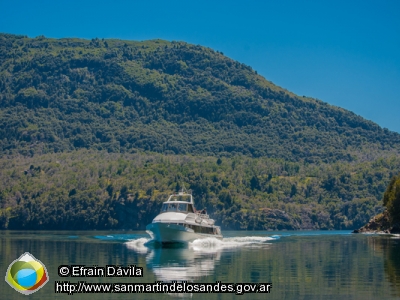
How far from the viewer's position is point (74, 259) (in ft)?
256

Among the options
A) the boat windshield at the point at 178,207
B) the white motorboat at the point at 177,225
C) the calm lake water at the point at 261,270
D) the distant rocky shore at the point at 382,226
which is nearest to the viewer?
the calm lake water at the point at 261,270

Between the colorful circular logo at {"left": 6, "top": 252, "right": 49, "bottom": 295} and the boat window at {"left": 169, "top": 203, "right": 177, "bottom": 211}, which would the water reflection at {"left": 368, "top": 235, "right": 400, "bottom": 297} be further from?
the boat window at {"left": 169, "top": 203, "right": 177, "bottom": 211}

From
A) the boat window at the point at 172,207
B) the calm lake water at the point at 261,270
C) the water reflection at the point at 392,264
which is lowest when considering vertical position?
the calm lake water at the point at 261,270

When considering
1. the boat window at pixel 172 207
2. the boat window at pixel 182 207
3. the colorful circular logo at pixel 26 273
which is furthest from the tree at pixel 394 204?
the colorful circular logo at pixel 26 273

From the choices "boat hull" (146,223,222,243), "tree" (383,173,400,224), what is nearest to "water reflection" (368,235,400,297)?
"boat hull" (146,223,222,243)

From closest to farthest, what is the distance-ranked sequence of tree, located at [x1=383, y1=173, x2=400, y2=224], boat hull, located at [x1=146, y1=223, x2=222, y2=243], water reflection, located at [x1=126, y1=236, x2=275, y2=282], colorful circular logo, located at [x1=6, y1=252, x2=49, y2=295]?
colorful circular logo, located at [x1=6, y1=252, x2=49, y2=295] → water reflection, located at [x1=126, y1=236, x2=275, y2=282] → boat hull, located at [x1=146, y1=223, x2=222, y2=243] → tree, located at [x1=383, y1=173, x2=400, y2=224]

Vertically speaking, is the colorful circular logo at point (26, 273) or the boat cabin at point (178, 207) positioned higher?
the boat cabin at point (178, 207)

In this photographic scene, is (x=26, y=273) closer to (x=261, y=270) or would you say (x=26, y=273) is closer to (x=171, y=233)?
(x=261, y=270)

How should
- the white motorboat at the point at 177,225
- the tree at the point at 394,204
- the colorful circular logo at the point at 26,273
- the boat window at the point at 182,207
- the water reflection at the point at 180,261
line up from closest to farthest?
1. the colorful circular logo at the point at 26,273
2. the water reflection at the point at 180,261
3. the white motorboat at the point at 177,225
4. the boat window at the point at 182,207
5. the tree at the point at 394,204

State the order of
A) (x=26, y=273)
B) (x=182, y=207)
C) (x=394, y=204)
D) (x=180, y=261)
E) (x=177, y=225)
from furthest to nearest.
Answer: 1. (x=394, y=204)
2. (x=182, y=207)
3. (x=177, y=225)
4. (x=180, y=261)
5. (x=26, y=273)

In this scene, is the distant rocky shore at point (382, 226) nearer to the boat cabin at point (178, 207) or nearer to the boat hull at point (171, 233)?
the boat cabin at point (178, 207)

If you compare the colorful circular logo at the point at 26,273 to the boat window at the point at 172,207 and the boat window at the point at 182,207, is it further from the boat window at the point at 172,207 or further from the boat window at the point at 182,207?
the boat window at the point at 182,207

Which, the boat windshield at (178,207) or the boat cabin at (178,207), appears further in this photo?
the boat windshield at (178,207)

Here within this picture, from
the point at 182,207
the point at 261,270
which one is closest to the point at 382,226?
the point at 182,207
